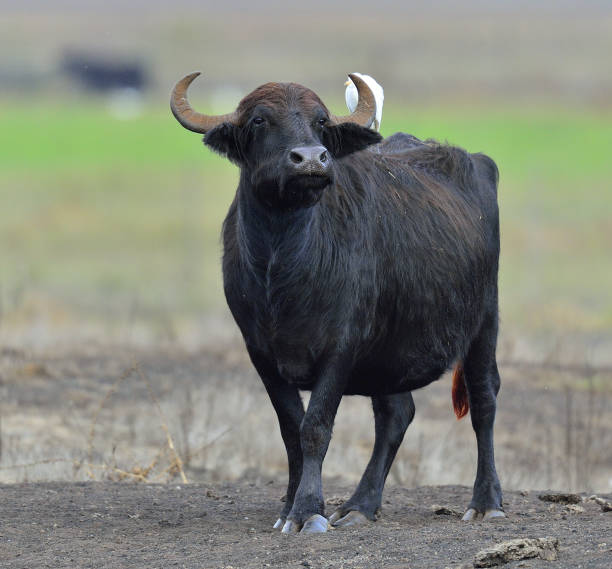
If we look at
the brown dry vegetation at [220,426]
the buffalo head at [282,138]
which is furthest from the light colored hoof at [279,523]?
the buffalo head at [282,138]

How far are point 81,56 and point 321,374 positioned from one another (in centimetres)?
7171

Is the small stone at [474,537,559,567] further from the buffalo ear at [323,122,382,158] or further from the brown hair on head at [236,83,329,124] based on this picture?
the brown hair on head at [236,83,329,124]

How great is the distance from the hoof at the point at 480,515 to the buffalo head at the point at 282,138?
2.34 meters

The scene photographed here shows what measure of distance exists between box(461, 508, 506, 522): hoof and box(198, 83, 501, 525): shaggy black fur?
0.23ft

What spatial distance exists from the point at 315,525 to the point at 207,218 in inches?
1160

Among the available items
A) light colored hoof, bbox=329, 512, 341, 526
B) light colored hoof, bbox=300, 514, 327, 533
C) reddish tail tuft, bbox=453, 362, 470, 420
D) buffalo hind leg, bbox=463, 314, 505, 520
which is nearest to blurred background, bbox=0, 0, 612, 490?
reddish tail tuft, bbox=453, 362, 470, 420

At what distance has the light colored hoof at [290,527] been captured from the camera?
8227 millimetres

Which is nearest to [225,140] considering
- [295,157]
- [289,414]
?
[295,157]

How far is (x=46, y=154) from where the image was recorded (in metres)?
45.8

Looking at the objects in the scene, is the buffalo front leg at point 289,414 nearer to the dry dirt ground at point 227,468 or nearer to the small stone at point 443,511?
the dry dirt ground at point 227,468

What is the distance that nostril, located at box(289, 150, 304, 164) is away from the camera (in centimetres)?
793

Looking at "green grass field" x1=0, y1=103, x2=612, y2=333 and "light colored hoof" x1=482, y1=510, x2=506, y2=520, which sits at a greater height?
"green grass field" x1=0, y1=103, x2=612, y2=333

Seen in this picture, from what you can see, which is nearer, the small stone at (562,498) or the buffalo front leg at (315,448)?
the buffalo front leg at (315,448)

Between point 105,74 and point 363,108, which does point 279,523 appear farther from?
point 105,74
